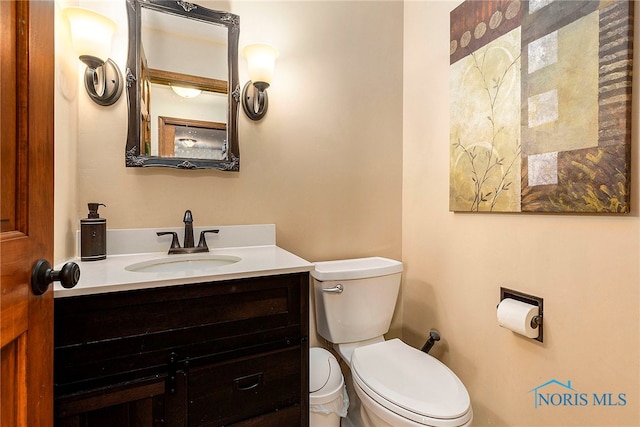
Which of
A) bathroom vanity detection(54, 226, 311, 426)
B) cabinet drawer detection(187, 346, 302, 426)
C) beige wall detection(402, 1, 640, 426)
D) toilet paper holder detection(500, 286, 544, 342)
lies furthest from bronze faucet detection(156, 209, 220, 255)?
toilet paper holder detection(500, 286, 544, 342)

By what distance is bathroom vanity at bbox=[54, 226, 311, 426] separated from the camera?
85 centimetres

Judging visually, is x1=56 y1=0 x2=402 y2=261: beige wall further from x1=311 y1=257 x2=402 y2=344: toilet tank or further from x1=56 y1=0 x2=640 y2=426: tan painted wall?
x1=311 y1=257 x2=402 y2=344: toilet tank

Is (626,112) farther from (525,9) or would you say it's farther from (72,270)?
(72,270)

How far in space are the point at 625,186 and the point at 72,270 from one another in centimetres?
143

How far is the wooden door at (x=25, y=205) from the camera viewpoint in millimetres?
537

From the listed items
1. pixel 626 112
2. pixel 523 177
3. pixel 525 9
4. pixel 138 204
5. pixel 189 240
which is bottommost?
pixel 189 240

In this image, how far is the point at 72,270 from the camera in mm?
643

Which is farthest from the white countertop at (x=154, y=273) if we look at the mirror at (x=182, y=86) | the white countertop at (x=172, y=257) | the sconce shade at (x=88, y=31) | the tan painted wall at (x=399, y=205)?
the sconce shade at (x=88, y=31)

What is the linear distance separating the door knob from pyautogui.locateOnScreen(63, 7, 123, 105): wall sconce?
0.87 m

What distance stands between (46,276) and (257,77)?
1.11m

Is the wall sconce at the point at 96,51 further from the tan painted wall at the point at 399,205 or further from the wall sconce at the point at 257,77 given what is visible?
the wall sconce at the point at 257,77

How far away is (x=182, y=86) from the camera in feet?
4.57

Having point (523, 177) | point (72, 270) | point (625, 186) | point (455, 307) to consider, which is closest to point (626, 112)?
point (625, 186)

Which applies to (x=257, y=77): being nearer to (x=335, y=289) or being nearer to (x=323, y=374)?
(x=335, y=289)
